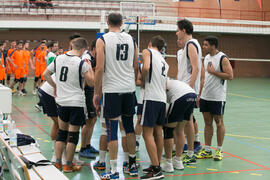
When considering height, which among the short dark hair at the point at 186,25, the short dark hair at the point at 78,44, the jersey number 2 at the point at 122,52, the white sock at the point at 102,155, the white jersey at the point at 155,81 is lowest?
the white sock at the point at 102,155

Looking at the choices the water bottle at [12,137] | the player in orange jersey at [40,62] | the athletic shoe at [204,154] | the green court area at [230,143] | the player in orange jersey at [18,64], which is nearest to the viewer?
the water bottle at [12,137]

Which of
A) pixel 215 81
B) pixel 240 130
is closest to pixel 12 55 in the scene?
pixel 240 130

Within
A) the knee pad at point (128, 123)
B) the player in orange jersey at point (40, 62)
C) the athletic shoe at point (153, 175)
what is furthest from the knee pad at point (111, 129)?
the player in orange jersey at point (40, 62)

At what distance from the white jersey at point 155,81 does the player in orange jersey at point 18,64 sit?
980 cm

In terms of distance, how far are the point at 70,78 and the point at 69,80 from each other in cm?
3

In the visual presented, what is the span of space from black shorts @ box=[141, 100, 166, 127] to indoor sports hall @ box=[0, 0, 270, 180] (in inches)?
30.9

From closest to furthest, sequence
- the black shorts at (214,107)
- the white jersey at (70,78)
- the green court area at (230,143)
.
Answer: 1. the white jersey at (70,78)
2. the green court area at (230,143)
3. the black shorts at (214,107)

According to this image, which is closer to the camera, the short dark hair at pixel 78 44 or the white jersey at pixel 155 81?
the white jersey at pixel 155 81

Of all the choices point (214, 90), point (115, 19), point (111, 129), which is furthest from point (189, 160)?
point (115, 19)

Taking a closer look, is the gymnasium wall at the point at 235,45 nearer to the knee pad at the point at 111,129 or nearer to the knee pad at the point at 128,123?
the knee pad at the point at 128,123

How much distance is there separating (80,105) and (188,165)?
190 cm

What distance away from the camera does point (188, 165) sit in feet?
18.9

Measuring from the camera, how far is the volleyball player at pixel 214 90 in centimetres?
601

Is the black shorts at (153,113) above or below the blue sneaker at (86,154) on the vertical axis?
above
